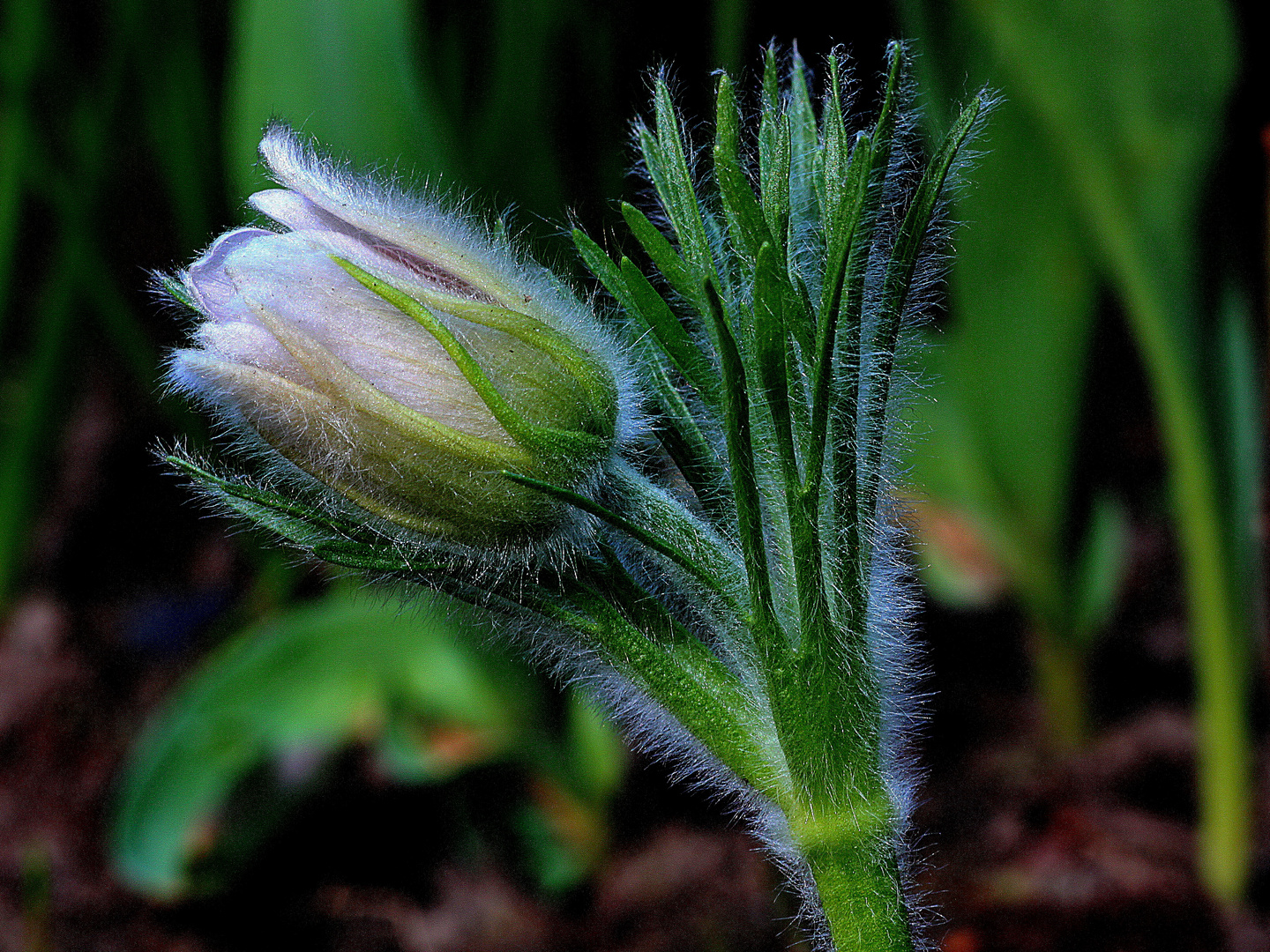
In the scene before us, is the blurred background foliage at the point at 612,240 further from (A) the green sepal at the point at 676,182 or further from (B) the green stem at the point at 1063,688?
(A) the green sepal at the point at 676,182

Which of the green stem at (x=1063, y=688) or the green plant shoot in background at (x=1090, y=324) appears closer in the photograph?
the green plant shoot in background at (x=1090, y=324)

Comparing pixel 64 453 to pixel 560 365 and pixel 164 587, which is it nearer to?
pixel 164 587

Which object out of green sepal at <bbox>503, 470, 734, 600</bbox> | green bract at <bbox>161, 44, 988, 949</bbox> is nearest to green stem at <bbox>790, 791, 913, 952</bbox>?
green bract at <bbox>161, 44, 988, 949</bbox>

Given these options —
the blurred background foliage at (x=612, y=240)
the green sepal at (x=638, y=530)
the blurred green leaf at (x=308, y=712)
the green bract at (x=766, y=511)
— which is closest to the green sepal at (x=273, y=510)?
the green bract at (x=766, y=511)

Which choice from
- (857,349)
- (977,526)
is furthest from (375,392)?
(977,526)

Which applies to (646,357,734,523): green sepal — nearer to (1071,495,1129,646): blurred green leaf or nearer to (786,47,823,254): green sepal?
(786,47,823,254): green sepal

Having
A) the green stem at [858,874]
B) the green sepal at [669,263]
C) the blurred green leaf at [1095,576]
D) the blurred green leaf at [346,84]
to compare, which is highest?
the blurred green leaf at [346,84]

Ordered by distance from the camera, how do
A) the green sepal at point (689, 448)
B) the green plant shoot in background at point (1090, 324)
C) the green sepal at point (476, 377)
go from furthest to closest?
the green plant shoot in background at point (1090, 324) < the green sepal at point (689, 448) < the green sepal at point (476, 377)
